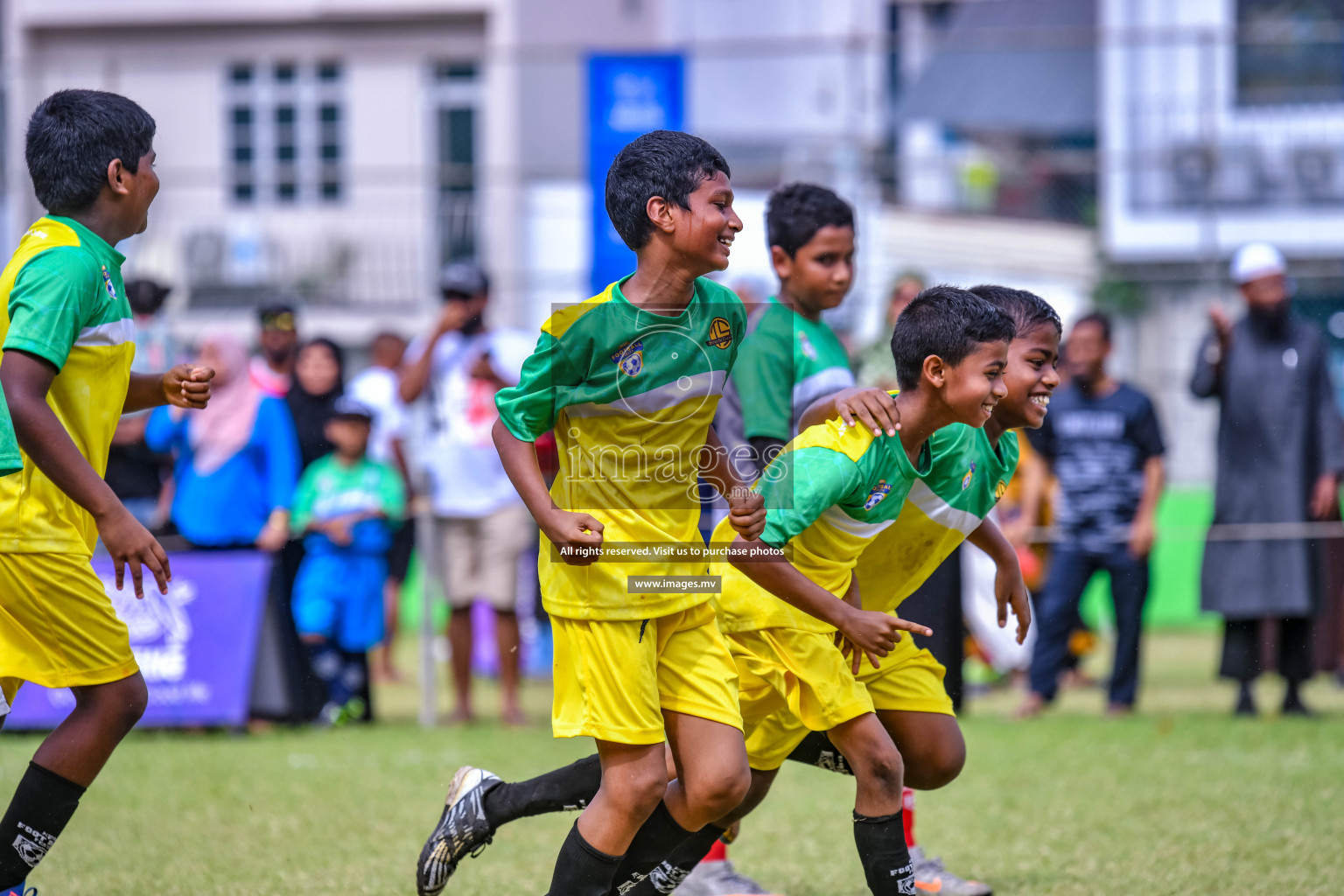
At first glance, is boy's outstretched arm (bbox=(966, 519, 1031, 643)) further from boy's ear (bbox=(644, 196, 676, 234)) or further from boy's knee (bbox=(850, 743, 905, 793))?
boy's ear (bbox=(644, 196, 676, 234))

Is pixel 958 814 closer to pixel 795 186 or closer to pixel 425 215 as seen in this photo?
pixel 795 186

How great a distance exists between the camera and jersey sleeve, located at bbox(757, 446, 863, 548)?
3.40 metres

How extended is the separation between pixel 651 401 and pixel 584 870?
1068 mm

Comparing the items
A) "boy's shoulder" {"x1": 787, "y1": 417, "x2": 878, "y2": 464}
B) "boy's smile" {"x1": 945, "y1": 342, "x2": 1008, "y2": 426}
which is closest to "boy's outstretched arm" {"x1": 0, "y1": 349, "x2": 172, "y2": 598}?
"boy's shoulder" {"x1": 787, "y1": 417, "x2": 878, "y2": 464}

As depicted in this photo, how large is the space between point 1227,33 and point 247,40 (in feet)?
56.3

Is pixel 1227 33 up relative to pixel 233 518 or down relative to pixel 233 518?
up

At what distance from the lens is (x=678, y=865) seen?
373 cm

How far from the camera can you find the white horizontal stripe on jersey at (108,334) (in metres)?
3.49

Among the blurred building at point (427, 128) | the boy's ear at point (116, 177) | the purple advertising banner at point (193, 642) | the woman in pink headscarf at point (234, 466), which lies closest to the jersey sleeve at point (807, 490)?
the boy's ear at point (116, 177)

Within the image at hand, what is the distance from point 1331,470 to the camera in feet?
25.5

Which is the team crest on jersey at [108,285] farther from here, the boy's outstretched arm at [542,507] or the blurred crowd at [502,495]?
the blurred crowd at [502,495]

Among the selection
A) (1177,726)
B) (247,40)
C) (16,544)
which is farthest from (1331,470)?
(247,40)

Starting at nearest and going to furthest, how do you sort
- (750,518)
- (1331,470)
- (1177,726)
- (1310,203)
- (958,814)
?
(750,518) < (958,814) < (1177,726) < (1331,470) < (1310,203)

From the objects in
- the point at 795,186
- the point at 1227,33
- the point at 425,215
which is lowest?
the point at 795,186
